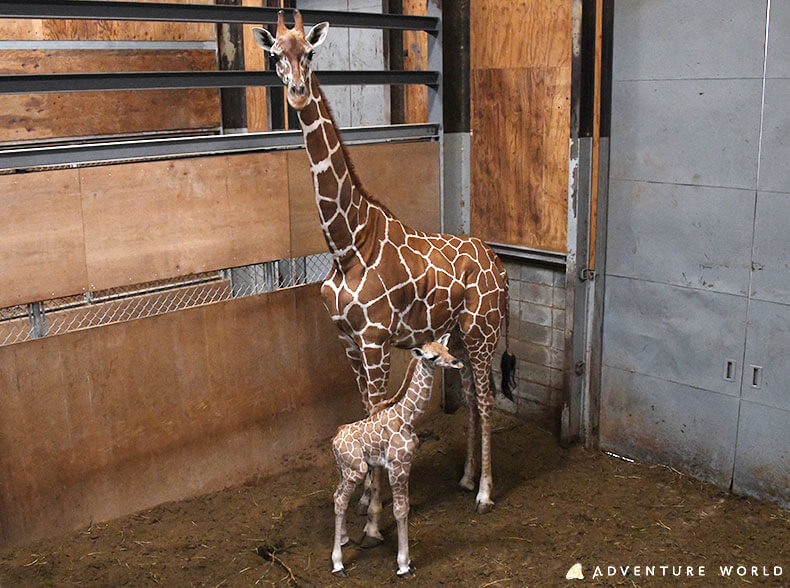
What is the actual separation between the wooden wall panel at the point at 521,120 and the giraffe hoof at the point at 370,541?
Answer: 2.39m

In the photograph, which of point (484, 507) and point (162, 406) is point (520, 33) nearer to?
point (484, 507)

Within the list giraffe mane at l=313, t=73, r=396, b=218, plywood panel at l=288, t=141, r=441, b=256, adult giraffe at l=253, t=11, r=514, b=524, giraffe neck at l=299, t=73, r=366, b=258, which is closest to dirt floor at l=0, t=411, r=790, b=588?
adult giraffe at l=253, t=11, r=514, b=524

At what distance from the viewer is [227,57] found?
7.51m

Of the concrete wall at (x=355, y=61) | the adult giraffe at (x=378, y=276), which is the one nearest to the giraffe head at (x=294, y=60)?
the adult giraffe at (x=378, y=276)

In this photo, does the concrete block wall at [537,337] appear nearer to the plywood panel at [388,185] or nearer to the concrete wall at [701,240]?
the concrete wall at [701,240]

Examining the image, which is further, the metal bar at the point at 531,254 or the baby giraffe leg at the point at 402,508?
the metal bar at the point at 531,254

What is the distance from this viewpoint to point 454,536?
192 inches

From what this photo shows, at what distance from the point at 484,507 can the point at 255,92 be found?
4320 mm

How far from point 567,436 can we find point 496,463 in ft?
1.92

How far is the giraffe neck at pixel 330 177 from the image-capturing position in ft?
14.4

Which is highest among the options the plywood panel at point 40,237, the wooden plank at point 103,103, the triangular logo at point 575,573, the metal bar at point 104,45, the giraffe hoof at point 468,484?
the metal bar at point 104,45

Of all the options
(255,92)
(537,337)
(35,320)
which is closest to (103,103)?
(255,92)

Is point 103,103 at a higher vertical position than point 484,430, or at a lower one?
higher

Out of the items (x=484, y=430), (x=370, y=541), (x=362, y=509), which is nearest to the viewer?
(x=370, y=541)
